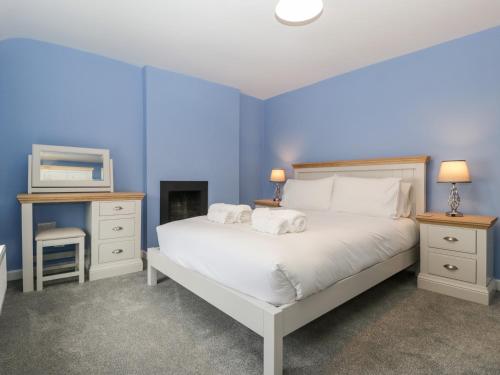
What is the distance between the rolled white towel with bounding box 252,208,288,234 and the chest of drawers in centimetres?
163

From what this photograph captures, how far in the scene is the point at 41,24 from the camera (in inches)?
99.0

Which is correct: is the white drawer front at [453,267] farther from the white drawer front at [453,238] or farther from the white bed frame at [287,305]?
the white bed frame at [287,305]

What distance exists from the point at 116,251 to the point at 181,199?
1.20m

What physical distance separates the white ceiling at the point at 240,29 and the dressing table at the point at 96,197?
3.80ft

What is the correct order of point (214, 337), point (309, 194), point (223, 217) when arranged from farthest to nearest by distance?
point (309, 194) < point (223, 217) < point (214, 337)

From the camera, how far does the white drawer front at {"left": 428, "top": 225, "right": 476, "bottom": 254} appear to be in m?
2.26

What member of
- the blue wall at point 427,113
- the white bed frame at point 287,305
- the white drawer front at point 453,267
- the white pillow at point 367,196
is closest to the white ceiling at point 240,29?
the blue wall at point 427,113

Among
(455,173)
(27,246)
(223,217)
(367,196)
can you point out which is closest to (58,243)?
(27,246)

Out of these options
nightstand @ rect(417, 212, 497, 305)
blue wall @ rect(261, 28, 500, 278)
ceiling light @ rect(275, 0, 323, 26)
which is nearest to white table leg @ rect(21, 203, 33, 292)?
ceiling light @ rect(275, 0, 323, 26)

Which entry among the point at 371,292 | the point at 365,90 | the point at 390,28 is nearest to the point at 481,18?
the point at 390,28

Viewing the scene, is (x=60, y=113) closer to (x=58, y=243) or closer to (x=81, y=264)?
(x=58, y=243)

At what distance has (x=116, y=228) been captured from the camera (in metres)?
2.83

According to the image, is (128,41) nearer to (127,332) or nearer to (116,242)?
(116,242)

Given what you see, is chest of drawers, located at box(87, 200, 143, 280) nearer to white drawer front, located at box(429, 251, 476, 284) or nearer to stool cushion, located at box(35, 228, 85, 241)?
stool cushion, located at box(35, 228, 85, 241)
